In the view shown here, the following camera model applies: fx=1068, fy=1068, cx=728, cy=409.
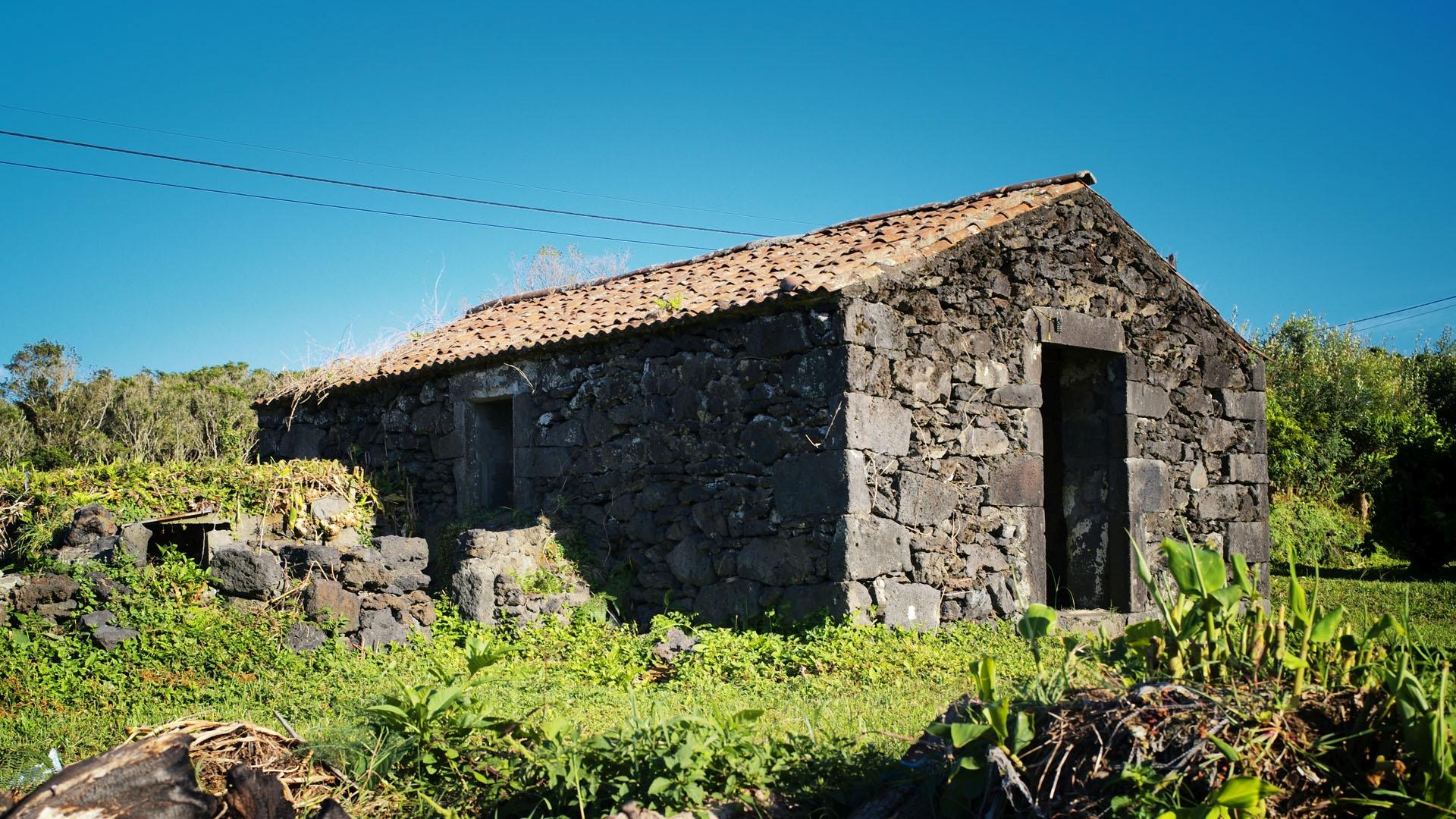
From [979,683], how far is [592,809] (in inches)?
57.8

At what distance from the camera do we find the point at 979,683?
3619mm

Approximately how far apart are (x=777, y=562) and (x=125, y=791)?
5283 mm

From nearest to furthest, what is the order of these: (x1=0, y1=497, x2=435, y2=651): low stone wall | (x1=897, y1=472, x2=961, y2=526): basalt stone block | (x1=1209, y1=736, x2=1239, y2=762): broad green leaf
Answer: (x1=1209, y1=736, x2=1239, y2=762): broad green leaf < (x1=0, y1=497, x2=435, y2=651): low stone wall < (x1=897, y1=472, x2=961, y2=526): basalt stone block

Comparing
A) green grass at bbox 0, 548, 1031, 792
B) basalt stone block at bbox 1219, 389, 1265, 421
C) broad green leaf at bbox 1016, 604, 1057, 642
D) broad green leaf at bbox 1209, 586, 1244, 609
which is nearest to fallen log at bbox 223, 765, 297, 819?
green grass at bbox 0, 548, 1031, 792

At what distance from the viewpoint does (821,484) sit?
8.02m

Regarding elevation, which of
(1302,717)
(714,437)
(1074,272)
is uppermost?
(1074,272)

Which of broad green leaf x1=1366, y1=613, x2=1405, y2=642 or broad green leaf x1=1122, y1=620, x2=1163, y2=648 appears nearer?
broad green leaf x1=1366, y1=613, x2=1405, y2=642

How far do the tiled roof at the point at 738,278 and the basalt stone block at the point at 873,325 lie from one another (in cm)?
24

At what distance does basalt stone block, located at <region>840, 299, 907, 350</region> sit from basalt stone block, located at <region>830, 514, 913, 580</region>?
133 cm

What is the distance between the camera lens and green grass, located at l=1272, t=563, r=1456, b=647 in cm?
1002

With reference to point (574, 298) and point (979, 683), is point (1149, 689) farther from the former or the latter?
point (574, 298)

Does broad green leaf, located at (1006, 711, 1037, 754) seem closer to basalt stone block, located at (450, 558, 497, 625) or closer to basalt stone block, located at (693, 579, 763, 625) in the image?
basalt stone block, located at (693, 579, 763, 625)

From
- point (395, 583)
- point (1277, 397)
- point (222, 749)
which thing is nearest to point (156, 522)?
point (395, 583)

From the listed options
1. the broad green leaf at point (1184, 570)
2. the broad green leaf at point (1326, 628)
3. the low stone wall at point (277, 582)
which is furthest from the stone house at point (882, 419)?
the broad green leaf at point (1326, 628)
